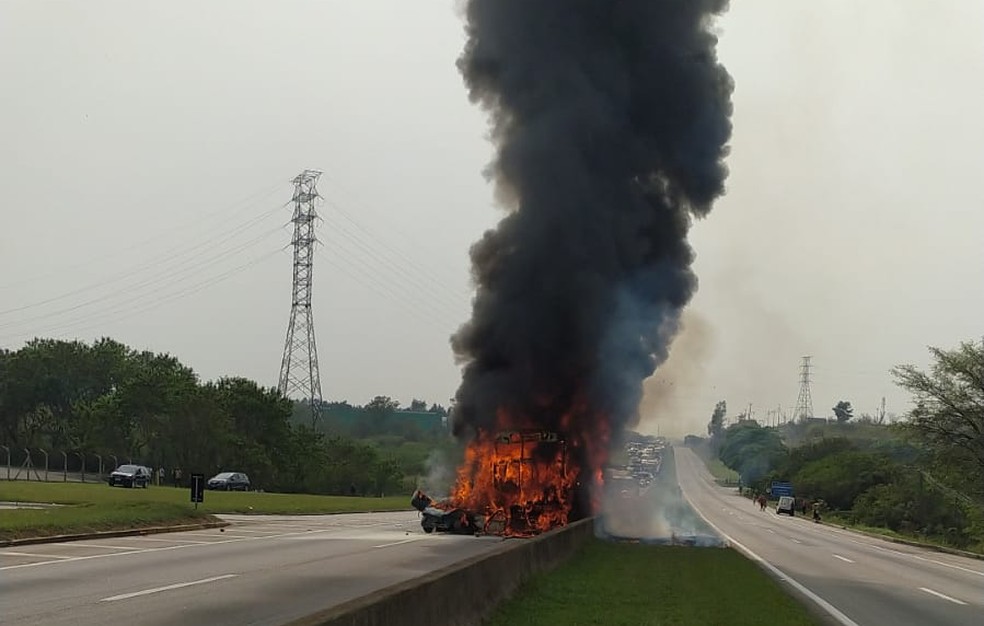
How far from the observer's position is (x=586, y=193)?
37.7 metres

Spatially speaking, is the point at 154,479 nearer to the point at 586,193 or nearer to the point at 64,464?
the point at 64,464

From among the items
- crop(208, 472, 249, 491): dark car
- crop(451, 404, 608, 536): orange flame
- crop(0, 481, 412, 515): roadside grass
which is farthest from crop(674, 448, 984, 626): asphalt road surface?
crop(208, 472, 249, 491): dark car

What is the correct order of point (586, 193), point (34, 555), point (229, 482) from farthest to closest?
point (229, 482) → point (586, 193) → point (34, 555)

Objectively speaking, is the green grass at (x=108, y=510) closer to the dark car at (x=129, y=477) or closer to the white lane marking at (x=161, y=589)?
the dark car at (x=129, y=477)

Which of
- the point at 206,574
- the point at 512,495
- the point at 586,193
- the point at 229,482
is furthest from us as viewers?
the point at 229,482

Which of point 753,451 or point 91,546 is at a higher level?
point 753,451

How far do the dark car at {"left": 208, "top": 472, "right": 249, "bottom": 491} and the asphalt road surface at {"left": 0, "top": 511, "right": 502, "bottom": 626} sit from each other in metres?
35.5

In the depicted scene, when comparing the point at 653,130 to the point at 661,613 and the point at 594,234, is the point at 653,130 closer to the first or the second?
the point at 594,234

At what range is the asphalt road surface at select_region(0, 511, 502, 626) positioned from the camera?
12758 mm

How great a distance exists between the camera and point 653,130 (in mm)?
40625

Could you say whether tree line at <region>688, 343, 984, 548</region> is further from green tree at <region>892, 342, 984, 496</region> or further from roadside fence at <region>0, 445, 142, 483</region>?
roadside fence at <region>0, 445, 142, 483</region>

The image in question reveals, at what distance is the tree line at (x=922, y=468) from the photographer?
50.1m

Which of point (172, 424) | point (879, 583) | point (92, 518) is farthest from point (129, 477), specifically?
point (879, 583)

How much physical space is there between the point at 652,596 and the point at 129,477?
4336cm
